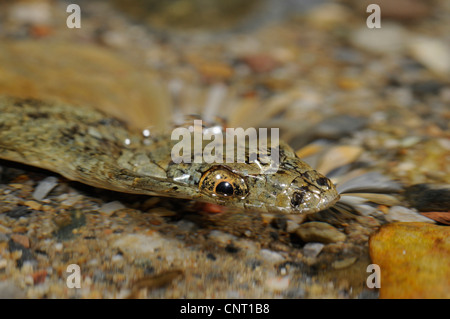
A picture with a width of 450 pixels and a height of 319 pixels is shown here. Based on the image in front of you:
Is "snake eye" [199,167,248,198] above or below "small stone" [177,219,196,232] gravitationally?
above

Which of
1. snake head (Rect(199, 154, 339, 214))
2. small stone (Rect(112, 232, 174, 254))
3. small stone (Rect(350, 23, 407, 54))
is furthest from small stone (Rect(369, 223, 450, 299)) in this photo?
small stone (Rect(350, 23, 407, 54))

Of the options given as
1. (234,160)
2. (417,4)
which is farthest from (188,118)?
(417,4)

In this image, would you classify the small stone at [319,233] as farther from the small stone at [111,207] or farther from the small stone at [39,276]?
Answer: the small stone at [39,276]

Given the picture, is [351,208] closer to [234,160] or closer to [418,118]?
[234,160]

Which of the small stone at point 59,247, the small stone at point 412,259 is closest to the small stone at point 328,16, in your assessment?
the small stone at point 412,259

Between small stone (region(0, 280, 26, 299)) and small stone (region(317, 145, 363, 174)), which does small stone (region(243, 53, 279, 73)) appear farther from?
small stone (region(0, 280, 26, 299))

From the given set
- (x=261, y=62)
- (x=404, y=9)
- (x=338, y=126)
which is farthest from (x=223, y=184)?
(x=404, y=9)

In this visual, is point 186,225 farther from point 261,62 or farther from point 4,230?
point 261,62
